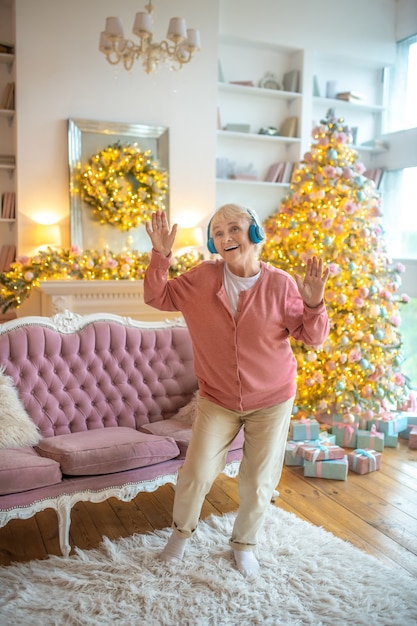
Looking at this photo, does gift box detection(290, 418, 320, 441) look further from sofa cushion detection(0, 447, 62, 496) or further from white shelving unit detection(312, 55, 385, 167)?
white shelving unit detection(312, 55, 385, 167)

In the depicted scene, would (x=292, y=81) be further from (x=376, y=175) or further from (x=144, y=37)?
(x=144, y=37)

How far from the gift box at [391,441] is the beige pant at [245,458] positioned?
7.10 ft

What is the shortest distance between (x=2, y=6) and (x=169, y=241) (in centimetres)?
436

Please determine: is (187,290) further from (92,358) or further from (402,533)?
(402,533)

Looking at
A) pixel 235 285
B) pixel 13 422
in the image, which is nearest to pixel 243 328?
pixel 235 285

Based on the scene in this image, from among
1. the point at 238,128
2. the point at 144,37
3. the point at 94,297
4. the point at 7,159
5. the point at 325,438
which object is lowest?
the point at 325,438

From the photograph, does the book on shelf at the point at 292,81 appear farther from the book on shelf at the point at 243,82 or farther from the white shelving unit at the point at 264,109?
the book on shelf at the point at 243,82

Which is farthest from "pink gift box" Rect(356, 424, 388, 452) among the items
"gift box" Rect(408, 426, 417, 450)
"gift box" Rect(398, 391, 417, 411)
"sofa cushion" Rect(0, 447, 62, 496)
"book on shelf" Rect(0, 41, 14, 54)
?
"book on shelf" Rect(0, 41, 14, 54)

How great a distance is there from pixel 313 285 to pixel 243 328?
314 millimetres

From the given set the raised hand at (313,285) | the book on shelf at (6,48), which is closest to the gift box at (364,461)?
the raised hand at (313,285)

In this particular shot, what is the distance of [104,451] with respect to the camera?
2758 millimetres

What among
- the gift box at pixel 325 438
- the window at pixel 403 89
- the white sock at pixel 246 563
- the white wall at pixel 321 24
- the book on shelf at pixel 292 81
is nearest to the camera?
the white sock at pixel 246 563

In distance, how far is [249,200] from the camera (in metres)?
6.54

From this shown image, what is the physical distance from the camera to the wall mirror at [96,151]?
5582mm
